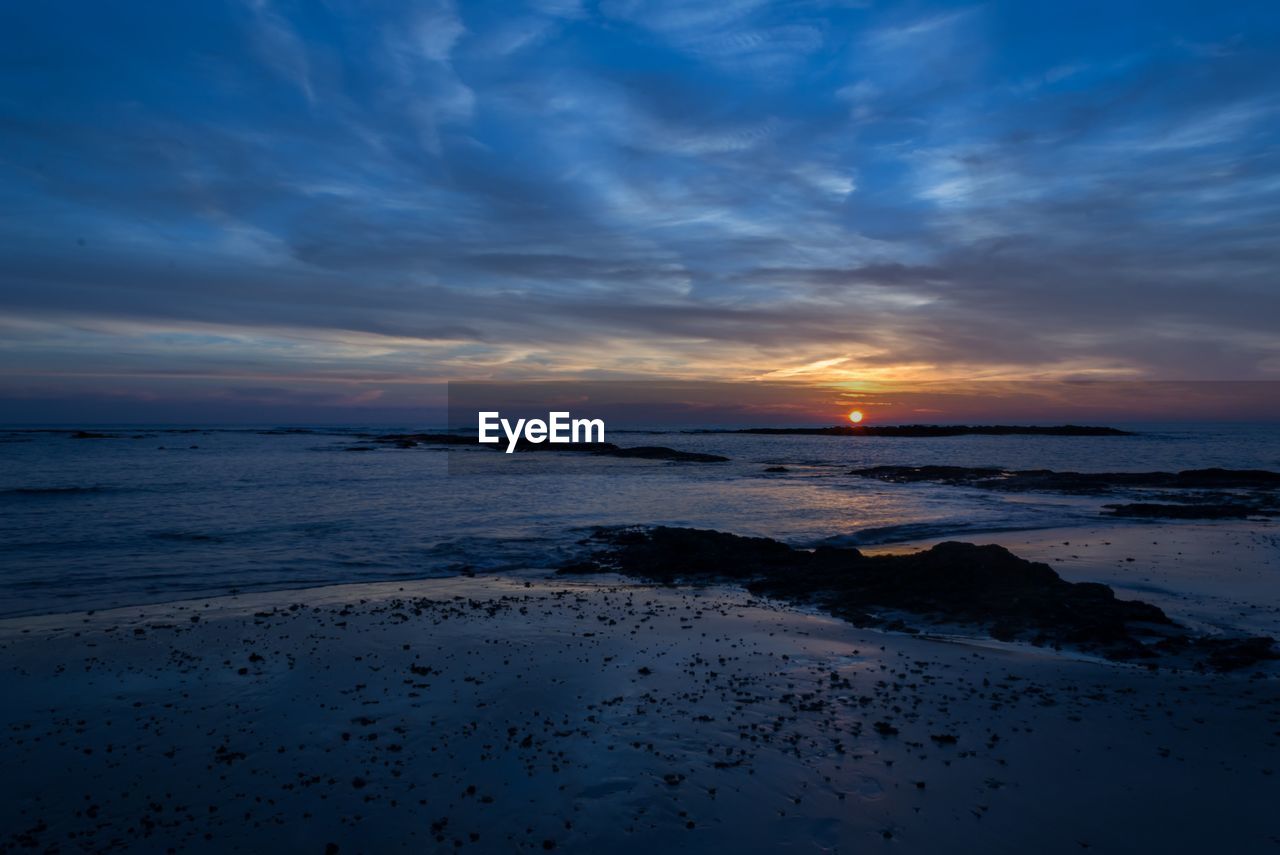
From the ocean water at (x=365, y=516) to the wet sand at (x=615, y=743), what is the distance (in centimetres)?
606

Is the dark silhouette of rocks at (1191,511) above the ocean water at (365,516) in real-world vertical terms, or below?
above

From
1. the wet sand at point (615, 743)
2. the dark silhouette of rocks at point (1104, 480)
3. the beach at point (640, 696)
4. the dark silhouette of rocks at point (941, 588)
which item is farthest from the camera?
the dark silhouette of rocks at point (1104, 480)

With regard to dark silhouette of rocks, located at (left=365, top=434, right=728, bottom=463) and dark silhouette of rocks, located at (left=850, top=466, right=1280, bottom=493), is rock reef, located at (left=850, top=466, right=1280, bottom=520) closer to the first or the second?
Result: dark silhouette of rocks, located at (left=850, top=466, right=1280, bottom=493)

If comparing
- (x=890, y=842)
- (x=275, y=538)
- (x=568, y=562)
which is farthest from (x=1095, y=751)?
(x=275, y=538)

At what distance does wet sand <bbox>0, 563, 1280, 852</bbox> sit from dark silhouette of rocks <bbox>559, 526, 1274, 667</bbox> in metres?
1.32

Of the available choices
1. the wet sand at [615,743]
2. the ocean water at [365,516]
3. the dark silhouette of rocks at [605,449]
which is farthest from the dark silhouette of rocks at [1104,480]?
the wet sand at [615,743]

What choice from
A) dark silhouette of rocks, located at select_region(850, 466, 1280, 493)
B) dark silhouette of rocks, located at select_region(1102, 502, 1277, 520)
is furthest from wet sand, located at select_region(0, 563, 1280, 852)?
dark silhouette of rocks, located at select_region(850, 466, 1280, 493)

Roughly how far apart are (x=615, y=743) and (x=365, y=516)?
24.4 m

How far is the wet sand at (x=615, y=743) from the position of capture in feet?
21.3

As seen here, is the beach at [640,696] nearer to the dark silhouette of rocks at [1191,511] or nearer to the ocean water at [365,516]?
the ocean water at [365,516]

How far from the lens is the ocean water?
61.4 feet

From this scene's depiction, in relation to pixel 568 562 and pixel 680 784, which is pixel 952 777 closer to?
pixel 680 784

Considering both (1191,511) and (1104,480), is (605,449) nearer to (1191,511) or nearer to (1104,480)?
(1104,480)

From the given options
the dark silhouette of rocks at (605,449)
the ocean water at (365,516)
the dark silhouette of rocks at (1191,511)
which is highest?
the dark silhouette of rocks at (605,449)
